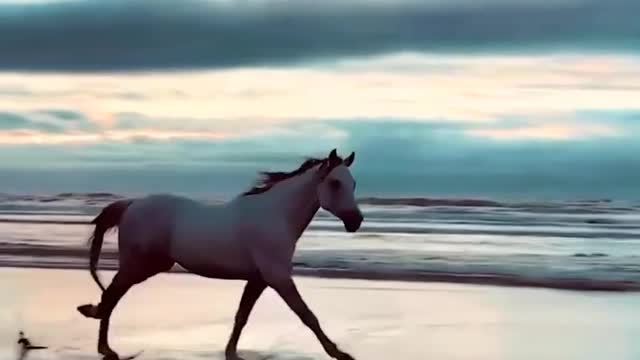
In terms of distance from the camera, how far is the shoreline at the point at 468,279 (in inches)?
514

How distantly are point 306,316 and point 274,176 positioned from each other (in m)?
0.94

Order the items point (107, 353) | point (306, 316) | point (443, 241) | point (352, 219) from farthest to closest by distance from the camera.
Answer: point (443, 241)
point (107, 353)
point (306, 316)
point (352, 219)

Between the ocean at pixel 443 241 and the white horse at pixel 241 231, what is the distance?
5.92 m

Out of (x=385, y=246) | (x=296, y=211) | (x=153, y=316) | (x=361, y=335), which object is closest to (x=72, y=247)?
(x=385, y=246)

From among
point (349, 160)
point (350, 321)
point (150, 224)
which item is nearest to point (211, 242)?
point (150, 224)

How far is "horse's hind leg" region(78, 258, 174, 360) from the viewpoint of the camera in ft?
→ 26.7

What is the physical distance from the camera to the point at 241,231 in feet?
25.6

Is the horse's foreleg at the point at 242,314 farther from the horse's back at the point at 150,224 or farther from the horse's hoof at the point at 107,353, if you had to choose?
the horse's hoof at the point at 107,353

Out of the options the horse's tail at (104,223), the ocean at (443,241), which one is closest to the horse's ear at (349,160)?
the horse's tail at (104,223)

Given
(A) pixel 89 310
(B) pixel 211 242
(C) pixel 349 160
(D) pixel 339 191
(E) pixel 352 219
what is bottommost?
(A) pixel 89 310

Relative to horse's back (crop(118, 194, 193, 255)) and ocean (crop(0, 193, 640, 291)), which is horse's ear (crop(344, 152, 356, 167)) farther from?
ocean (crop(0, 193, 640, 291))

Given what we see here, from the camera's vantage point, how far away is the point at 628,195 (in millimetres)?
25547

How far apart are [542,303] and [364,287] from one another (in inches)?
81.8

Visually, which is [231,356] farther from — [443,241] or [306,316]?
[443,241]
